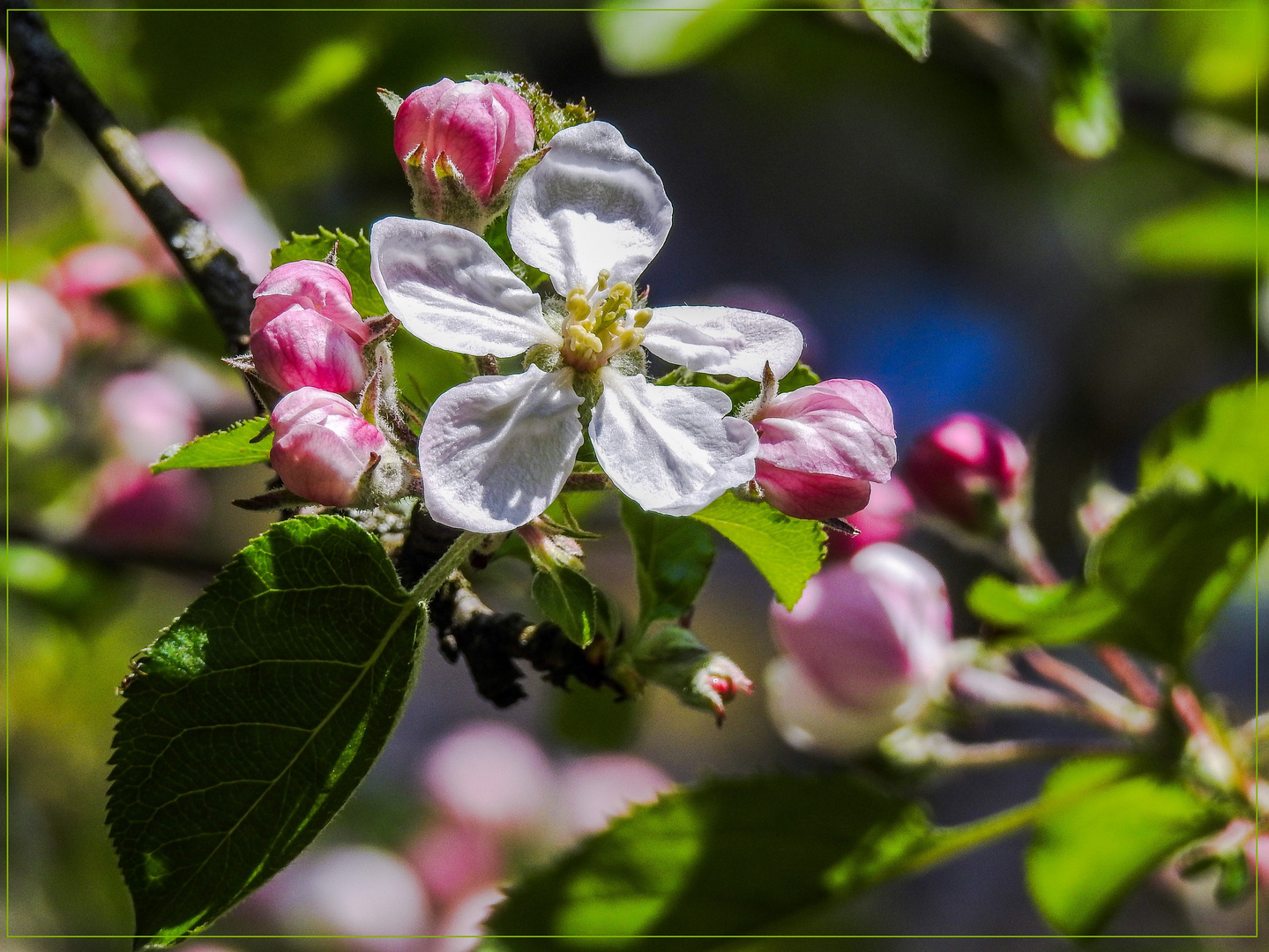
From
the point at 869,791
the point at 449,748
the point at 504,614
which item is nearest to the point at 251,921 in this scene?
the point at 449,748

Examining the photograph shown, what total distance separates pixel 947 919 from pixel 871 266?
1.95 meters

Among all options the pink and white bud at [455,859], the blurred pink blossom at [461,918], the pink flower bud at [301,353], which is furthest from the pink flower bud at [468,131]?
the pink and white bud at [455,859]

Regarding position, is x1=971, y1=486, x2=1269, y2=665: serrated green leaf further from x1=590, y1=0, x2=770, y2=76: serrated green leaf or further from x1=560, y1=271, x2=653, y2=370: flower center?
x1=590, y1=0, x2=770, y2=76: serrated green leaf

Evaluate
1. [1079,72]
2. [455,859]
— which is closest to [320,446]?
[1079,72]

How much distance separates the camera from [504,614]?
680 millimetres

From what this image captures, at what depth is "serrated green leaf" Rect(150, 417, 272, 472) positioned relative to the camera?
54 cm

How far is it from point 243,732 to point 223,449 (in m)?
0.13

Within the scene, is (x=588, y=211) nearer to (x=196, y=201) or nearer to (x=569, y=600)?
(x=569, y=600)

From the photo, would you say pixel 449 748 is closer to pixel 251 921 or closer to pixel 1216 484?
pixel 251 921

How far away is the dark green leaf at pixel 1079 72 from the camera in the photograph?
41.4 inches

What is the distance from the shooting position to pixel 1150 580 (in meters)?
0.85

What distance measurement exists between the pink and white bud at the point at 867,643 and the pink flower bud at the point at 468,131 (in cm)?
49

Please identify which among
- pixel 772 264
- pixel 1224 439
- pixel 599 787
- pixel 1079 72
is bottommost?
pixel 772 264

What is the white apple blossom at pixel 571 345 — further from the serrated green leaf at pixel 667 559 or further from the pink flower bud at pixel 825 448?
the serrated green leaf at pixel 667 559
